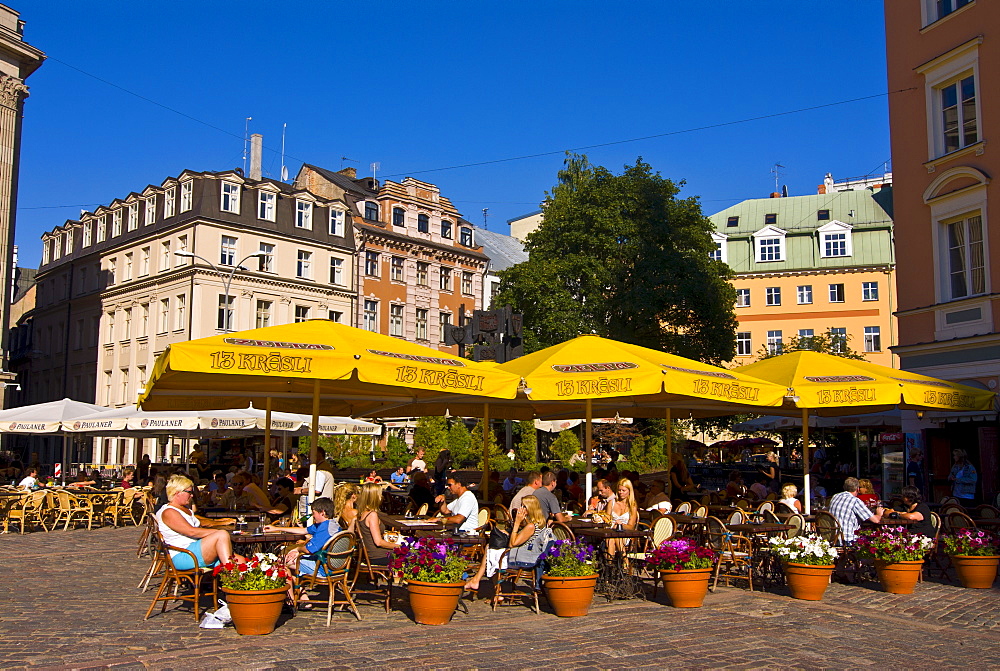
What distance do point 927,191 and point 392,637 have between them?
17733 mm

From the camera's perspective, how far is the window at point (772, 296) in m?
57.2

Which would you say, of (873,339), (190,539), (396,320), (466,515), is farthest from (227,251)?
(190,539)

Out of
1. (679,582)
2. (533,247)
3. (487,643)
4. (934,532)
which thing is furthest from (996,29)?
(533,247)

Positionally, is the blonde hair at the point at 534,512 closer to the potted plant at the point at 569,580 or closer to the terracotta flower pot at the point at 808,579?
the potted plant at the point at 569,580

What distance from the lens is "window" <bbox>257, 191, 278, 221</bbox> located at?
1934 inches

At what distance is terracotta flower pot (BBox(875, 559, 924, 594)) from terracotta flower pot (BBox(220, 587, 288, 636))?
23.8ft

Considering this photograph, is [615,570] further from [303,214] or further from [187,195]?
[303,214]

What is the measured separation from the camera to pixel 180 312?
46906 mm

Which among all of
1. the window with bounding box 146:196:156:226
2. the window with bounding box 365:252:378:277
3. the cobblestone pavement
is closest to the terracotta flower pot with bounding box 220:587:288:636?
the cobblestone pavement

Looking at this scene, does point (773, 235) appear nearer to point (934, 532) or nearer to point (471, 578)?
point (934, 532)

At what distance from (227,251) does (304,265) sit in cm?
475

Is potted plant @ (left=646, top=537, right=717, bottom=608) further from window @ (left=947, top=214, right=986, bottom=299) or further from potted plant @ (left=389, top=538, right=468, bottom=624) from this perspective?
window @ (left=947, top=214, right=986, bottom=299)

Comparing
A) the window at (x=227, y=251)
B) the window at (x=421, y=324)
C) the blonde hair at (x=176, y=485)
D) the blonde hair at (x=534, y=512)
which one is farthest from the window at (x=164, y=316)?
the blonde hair at (x=534, y=512)

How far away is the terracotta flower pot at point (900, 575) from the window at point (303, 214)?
43.9 metres
